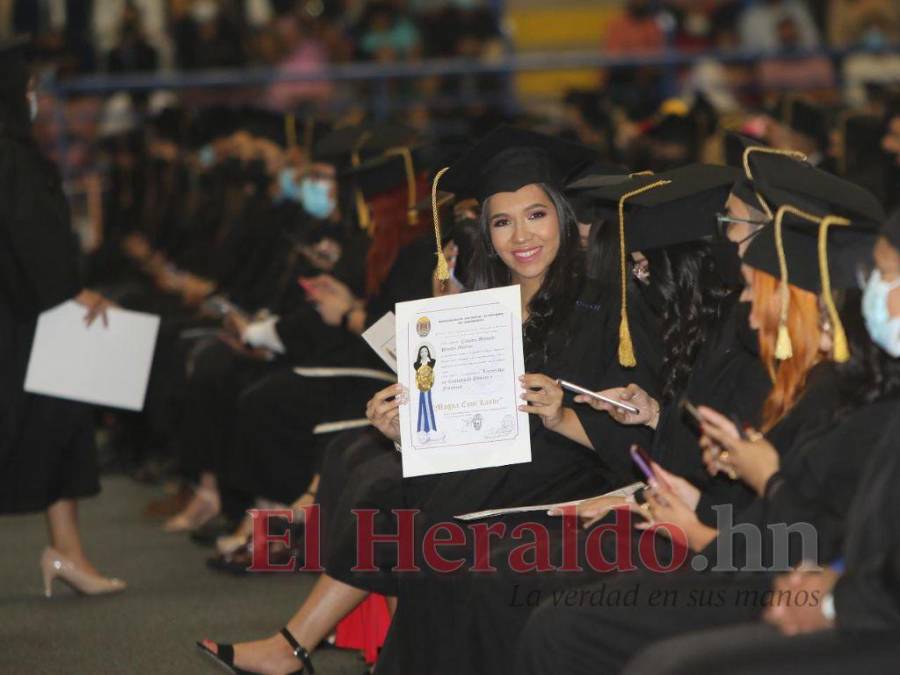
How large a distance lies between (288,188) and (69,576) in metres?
2.81

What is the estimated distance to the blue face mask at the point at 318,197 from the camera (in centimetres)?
741

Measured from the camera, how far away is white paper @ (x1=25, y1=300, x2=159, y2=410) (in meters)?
6.02

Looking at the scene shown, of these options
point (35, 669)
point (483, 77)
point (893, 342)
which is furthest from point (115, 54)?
point (893, 342)

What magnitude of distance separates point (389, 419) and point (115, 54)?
A: 9.71 metres

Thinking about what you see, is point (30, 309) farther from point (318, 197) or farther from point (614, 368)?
point (614, 368)

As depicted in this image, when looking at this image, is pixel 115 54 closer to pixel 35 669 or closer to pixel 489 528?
pixel 35 669

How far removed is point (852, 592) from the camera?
3.07 m

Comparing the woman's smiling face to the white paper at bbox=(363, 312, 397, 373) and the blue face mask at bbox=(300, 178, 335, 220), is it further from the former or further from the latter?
the blue face mask at bbox=(300, 178, 335, 220)

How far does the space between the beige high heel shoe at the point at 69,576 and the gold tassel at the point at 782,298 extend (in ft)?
11.4

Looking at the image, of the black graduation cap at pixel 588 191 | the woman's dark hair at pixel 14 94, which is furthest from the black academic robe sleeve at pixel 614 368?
the woman's dark hair at pixel 14 94

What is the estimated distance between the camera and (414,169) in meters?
6.34

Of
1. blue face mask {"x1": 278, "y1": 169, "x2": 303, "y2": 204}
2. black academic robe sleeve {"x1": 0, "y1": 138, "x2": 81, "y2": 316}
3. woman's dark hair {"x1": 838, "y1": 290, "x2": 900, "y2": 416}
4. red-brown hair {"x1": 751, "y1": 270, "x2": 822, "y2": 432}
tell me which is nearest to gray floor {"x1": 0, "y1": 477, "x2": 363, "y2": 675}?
black academic robe sleeve {"x1": 0, "y1": 138, "x2": 81, "y2": 316}

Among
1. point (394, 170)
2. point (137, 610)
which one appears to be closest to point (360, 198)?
point (394, 170)

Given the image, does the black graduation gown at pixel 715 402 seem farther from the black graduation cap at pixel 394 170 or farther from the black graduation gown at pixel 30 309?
the black graduation gown at pixel 30 309
